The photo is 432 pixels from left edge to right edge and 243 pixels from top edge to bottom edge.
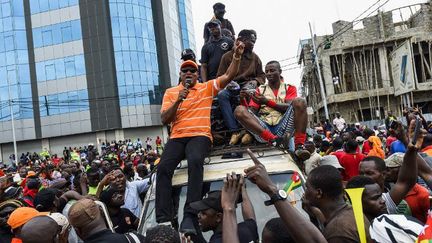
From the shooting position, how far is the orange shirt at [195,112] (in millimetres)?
4469

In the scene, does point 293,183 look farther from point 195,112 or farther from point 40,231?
point 40,231

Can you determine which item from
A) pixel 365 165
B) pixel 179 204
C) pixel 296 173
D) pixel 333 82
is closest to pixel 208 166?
pixel 179 204

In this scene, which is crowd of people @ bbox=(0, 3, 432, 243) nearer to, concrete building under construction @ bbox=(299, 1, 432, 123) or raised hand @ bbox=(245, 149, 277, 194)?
raised hand @ bbox=(245, 149, 277, 194)

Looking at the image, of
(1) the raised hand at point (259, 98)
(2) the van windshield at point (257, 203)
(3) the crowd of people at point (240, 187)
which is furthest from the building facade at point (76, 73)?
(2) the van windshield at point (257, 203)

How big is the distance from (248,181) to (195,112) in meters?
0.88

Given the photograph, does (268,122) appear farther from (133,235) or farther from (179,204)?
(133,235)

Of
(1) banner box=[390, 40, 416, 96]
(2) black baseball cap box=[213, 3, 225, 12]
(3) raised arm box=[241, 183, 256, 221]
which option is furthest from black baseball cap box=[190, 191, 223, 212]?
(1) banner box=[390, 40, 416, 96]

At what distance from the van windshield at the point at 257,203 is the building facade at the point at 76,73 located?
36309 millimetres

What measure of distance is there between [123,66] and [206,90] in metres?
36.7

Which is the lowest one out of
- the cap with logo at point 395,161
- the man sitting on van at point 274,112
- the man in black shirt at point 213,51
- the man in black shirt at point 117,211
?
the man in black shirt at point 117,211

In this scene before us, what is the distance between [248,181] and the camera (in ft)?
13.7

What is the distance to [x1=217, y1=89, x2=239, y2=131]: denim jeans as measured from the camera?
534cm

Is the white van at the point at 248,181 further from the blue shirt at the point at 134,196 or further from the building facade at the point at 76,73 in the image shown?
the building facade at the point at 76,73

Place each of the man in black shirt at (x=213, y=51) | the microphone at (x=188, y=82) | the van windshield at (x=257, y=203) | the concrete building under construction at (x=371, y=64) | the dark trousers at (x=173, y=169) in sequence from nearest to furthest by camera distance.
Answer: the van windshield at (x=257, y=203) → the dark trousers at (x=173, y=169) → the microphone at (x=188, y=82) → the man in black shirt at (x=213, y=51) → the concrete building under construction at (x=371, y=64)
